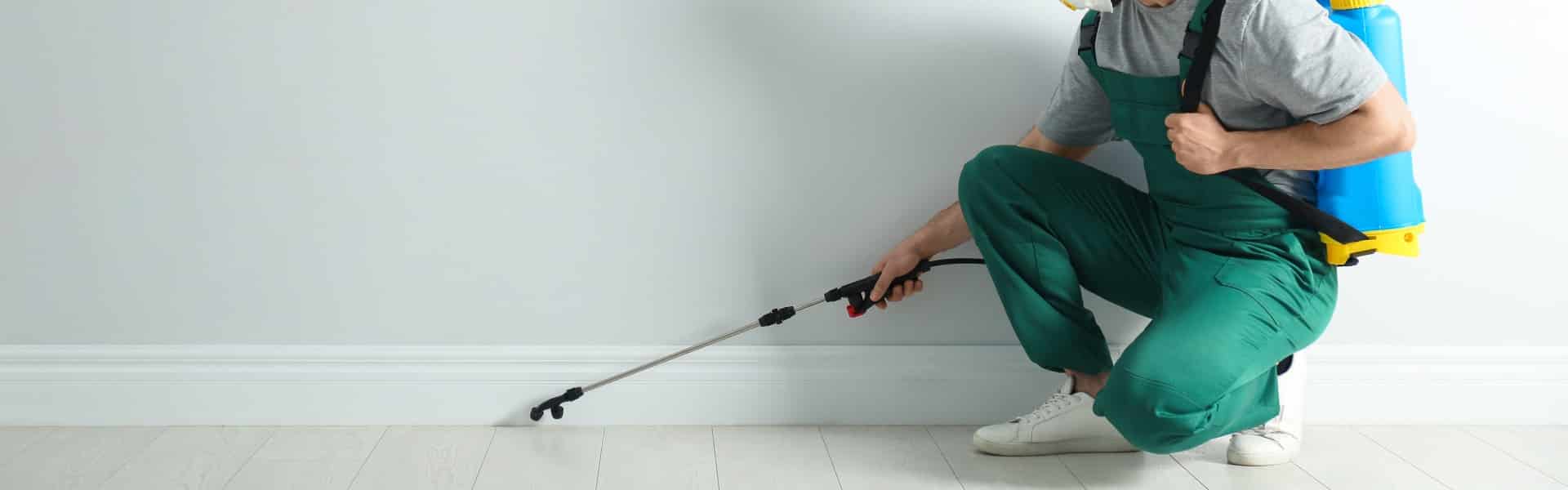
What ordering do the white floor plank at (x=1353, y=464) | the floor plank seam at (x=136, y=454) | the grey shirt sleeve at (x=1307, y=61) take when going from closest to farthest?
the grey shirt sleeve at (x=1307, y=61)
the floor plank seam at (x=136, y=454)
the white floor plank at (x=1353, y=464)

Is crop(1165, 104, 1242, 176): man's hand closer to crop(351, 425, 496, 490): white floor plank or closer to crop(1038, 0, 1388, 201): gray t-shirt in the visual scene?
crop(1038, 0, 1388, 201): gray t-shirt

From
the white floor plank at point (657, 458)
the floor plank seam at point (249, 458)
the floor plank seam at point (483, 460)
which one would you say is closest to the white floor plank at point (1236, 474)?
the white floor plank at point (657, 458)

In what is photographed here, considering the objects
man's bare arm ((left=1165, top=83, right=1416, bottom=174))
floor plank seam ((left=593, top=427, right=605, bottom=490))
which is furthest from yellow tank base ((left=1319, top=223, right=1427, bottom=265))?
floor plank seam ((left=593, top=427, right=605, bottom=490))

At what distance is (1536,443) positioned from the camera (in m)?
2.03

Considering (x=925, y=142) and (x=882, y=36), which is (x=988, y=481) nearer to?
(x=925, y=142)

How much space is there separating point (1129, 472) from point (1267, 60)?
660mm

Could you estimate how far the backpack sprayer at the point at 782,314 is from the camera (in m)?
1.88

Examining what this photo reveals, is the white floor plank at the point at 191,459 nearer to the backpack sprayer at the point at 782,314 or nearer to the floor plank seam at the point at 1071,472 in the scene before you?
the backpack sprayer at the point at 782,314

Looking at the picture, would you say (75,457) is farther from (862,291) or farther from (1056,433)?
(1056,433)

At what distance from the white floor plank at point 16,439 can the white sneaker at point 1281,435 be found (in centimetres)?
188

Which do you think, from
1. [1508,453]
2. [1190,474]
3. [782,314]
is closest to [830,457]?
[782,314]

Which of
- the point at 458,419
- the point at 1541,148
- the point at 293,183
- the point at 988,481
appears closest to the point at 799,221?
the point at 988,481

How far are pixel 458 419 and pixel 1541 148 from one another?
1952 millimetres

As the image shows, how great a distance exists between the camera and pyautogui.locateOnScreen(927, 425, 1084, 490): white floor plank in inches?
67.8
